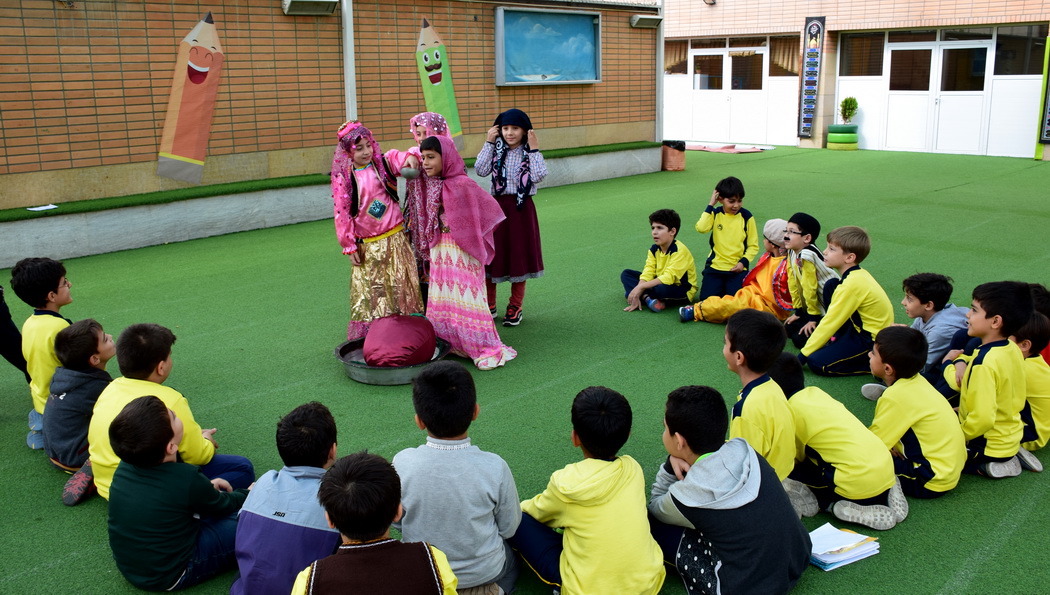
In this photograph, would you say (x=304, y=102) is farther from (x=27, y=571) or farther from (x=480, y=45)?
(x=27, y=571)

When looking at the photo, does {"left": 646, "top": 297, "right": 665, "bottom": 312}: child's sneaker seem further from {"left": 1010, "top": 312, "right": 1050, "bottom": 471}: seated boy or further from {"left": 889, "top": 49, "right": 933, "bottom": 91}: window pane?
{"left": 889, "top": 49, "right": 933, "bottom": 91}: window pane

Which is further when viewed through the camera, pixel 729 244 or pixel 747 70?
pixel 747 70

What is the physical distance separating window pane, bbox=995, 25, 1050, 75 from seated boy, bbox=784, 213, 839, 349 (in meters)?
11.2

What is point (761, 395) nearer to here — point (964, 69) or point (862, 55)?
point (964, 69)

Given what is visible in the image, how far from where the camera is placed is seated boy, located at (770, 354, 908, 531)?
9.84ft

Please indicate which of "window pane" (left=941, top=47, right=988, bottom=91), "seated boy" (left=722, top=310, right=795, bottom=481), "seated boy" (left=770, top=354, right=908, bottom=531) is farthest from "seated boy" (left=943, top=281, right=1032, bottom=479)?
"window pane" (left=941, top=47, right=988, bottom=91)

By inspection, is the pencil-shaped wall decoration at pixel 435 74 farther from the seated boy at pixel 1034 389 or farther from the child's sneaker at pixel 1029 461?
the child's sneaker at pixel 1029 461

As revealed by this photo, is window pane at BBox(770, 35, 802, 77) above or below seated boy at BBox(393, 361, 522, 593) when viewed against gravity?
above

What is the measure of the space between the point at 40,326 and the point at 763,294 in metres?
3.95

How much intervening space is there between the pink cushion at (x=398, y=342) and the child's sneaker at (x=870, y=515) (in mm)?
2287

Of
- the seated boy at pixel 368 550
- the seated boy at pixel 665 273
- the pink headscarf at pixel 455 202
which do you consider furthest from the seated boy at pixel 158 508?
the seated boy at pixel 665 273

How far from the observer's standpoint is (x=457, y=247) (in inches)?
189

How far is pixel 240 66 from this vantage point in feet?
28.4

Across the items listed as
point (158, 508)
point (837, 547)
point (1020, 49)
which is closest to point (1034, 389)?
point (837, 547)
